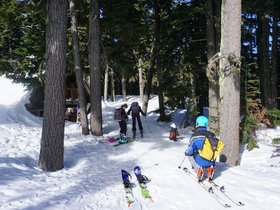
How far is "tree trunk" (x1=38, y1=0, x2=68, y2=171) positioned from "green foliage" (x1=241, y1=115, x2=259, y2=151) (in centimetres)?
761

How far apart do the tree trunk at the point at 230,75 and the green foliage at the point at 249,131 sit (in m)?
2.49

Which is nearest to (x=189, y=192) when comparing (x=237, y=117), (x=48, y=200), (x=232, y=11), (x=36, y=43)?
(x=48, y=200)

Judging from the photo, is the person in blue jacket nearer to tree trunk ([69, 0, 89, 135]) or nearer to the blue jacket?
the blue jacket

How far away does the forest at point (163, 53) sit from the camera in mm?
10602

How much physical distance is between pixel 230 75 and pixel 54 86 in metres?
5.69

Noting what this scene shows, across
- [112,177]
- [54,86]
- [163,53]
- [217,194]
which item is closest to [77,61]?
[163,53]

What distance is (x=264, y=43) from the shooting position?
2125 cm

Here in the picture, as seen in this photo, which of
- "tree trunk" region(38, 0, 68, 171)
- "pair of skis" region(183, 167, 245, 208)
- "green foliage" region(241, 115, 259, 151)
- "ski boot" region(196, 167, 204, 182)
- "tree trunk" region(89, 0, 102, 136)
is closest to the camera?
"pair of skis" region(183, 167, 245, 208)

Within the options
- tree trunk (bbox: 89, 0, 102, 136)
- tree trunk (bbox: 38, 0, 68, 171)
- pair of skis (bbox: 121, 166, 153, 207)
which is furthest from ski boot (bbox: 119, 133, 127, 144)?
pair of skis (bbox: 121, 166, 153, 207)

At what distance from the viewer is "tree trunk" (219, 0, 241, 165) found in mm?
11219

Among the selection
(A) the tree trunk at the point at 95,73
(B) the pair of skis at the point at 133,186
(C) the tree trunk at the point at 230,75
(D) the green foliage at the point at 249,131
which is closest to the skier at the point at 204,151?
(B) the pair of skis at the point at 133,186

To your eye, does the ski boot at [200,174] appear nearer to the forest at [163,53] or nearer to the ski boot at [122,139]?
the forest at [163,53]

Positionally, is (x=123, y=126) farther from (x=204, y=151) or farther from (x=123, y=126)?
(x=204, y=151)

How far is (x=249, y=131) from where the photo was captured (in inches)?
561
